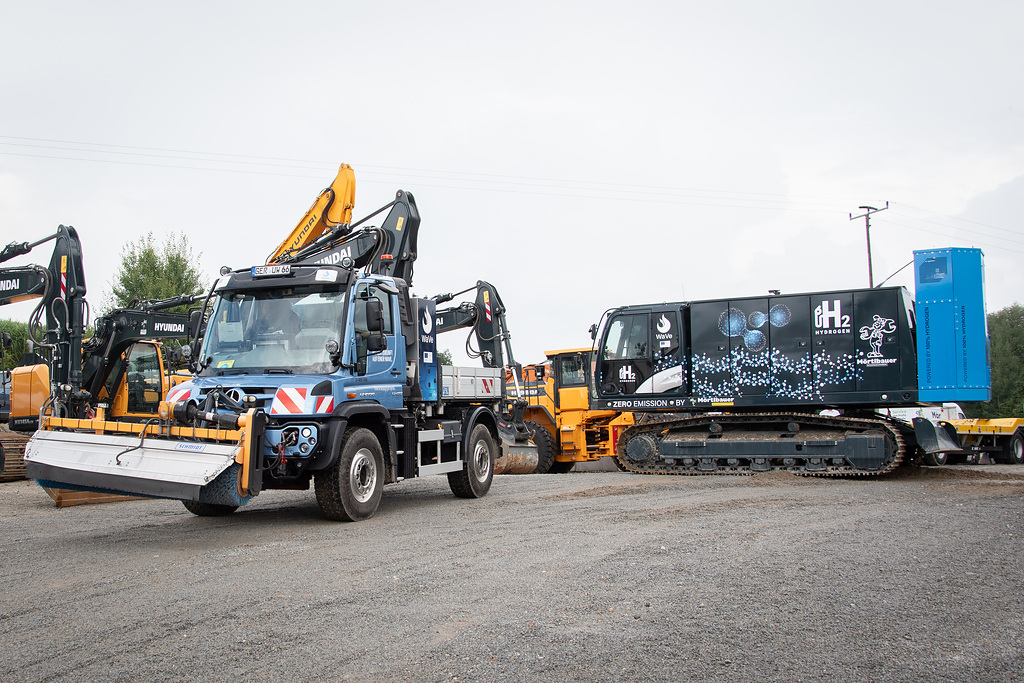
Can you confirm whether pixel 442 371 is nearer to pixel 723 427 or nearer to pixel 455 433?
pixel 455 433

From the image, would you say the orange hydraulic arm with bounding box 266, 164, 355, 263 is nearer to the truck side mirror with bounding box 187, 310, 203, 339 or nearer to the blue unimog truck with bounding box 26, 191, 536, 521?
the blue unimog truck with bounding box 26, 191, 536, 521

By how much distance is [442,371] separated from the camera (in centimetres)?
1134

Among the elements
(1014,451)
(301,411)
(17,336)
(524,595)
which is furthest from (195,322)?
(17,336)

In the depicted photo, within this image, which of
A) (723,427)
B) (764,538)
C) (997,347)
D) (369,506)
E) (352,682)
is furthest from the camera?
(997,347)

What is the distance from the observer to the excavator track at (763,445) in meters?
14.4

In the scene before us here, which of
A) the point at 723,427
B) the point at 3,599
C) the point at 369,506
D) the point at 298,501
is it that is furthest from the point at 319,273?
the point at 723,427

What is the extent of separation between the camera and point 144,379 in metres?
16.0

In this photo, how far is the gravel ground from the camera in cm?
435

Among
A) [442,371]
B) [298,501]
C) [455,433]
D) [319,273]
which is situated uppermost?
[319,273]

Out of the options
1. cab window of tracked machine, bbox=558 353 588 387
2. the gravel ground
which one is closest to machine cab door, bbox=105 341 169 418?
the gravel ground

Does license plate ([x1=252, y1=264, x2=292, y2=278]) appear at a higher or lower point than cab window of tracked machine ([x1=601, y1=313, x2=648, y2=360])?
higher

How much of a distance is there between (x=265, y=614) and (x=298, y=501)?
21.7 ft

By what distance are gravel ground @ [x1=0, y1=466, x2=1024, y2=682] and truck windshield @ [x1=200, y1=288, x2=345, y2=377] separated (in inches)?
70.5

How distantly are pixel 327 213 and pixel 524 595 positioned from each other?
954cm
